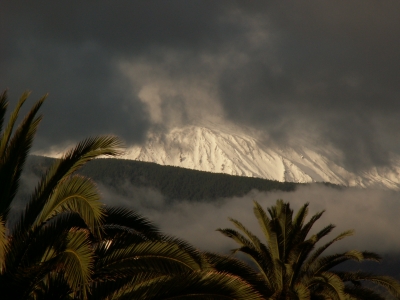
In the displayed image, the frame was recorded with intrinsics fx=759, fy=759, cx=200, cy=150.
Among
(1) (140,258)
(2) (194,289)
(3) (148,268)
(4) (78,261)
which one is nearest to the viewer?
(4) (78,261)

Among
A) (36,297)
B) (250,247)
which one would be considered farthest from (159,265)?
(250,247)

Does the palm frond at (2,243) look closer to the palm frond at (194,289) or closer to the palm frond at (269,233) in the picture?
the palm frond at (194,289)

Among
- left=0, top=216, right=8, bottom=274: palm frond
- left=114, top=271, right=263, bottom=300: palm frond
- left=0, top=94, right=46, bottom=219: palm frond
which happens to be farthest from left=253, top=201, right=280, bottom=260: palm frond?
left=0, top=216, right=8, bottom=274: palm frond

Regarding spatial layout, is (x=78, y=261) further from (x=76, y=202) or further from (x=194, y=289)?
(x=194, y=289)

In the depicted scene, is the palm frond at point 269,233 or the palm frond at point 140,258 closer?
the palm frond at point 140,258

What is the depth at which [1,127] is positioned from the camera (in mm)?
13586

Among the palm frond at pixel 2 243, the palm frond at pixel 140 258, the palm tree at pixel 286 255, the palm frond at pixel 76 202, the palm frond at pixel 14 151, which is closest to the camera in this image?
the palm frond at pixel 2 243

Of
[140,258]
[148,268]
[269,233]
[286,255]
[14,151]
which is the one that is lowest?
[148,268]

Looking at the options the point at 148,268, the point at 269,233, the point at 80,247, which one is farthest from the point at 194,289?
the point at 269,233

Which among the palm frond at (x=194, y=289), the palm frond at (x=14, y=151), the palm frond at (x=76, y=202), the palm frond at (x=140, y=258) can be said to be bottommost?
the palm frond at (x=194, y=289)

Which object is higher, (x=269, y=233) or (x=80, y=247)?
(x=269, y=233)

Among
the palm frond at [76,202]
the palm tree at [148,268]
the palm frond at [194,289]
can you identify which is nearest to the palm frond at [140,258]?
the palm tree at [148,268]

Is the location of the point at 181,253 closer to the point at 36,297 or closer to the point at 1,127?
the point at 36,297

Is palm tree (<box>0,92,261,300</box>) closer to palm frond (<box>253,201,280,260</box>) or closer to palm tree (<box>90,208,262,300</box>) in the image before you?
palm tree (<box>90,208,262,300</box>)
